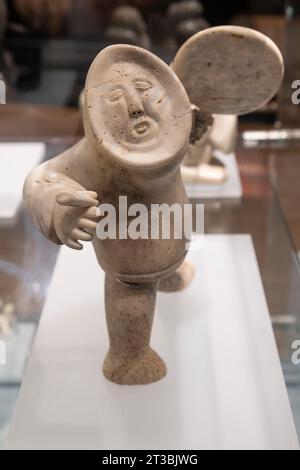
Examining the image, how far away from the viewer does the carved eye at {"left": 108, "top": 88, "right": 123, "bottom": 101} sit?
0.79 m

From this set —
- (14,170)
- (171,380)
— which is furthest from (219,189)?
(171,380)

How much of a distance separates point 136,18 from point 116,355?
1.35 m

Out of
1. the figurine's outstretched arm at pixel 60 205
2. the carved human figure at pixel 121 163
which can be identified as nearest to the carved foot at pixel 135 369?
the carved human figure at pixel 121 163

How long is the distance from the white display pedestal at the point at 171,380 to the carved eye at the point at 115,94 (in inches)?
16.5

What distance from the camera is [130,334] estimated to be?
36.2 inches

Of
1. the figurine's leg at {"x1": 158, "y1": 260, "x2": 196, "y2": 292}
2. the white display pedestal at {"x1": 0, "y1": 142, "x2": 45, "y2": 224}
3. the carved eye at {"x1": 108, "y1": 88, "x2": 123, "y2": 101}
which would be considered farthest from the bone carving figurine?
the white display pedestal at {"x1": 0, "y1": 142, "x2": 45, "y2": 224}

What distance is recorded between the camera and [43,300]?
1200mm

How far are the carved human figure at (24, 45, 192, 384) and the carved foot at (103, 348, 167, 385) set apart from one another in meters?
0.13

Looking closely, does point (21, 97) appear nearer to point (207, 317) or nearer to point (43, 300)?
point (43, 300)

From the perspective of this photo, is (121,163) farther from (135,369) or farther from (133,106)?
(135,369)

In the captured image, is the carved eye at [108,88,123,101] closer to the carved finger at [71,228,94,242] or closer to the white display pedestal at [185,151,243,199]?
the carved finger at [71,228,94,242]

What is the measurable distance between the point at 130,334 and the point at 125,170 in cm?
25
